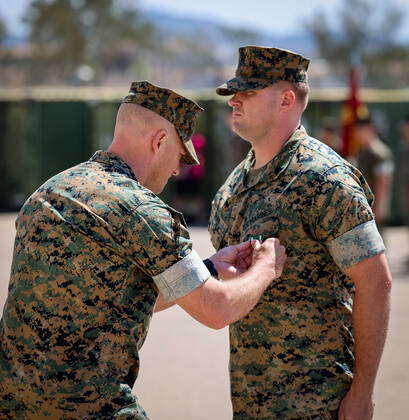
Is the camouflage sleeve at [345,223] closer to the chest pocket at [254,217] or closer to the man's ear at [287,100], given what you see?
the chest pocket at [254,217]

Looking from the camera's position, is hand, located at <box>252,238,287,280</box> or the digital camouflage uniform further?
hand, located at <box>252,238,287,280</box>

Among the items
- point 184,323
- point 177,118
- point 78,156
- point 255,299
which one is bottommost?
point 78,156

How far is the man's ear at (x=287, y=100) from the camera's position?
3.94m

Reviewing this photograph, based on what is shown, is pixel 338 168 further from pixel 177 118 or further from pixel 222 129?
pixel 222 129

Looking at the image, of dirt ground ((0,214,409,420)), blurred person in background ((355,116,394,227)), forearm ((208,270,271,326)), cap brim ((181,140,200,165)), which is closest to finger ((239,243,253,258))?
forearm ((208,270,271,326))

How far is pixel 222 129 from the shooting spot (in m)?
16.9

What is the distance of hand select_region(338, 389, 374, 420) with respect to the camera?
3.67 m

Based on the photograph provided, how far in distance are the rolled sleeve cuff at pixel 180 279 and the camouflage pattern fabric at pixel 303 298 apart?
59cm

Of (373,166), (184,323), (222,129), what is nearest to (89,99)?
(222,129)

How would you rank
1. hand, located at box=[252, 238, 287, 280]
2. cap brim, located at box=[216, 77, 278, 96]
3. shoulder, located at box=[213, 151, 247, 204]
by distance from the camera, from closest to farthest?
hand, located at box=[252, 238, 287, 280] < cap brim, located at box=[216, 77, 278, 96] < shoulder, located at box=[213, 151, 247, 204]

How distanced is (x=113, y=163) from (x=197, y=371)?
429 centimetres

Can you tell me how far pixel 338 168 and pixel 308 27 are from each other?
77605 millimetres

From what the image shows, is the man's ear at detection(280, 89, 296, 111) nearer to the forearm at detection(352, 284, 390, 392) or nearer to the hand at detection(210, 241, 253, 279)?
the hand at detection(210, 241, 253, 279)

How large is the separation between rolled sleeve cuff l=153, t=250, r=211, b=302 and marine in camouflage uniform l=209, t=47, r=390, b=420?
1.93 ft
